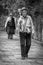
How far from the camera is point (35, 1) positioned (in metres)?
14.0

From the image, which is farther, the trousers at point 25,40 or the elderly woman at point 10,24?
the elderly woman at point 10,24

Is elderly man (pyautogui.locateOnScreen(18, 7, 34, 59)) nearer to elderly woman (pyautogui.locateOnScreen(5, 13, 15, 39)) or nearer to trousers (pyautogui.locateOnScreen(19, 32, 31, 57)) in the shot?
trousers (pyautogui.locateOnScreen(19, 32, 31, 57))

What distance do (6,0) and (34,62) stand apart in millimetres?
14278

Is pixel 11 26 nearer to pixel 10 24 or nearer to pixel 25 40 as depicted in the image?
pixel 10 24

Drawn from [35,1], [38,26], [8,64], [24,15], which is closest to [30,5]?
[35,1]

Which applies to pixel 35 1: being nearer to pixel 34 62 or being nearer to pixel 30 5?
pixel 30 5

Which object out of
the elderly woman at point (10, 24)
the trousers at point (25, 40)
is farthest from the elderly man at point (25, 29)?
the elderly woman at point (10, 24)

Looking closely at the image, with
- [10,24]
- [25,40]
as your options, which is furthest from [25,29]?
[10,24]

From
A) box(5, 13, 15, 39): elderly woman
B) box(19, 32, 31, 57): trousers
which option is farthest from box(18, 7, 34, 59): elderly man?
box(5, 13, 15, 39): elderly woman

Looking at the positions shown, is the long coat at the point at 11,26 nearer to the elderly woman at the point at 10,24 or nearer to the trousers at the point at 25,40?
the elderly woman at the point at 10,24

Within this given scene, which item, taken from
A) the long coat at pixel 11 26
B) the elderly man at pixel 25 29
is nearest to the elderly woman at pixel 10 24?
the long coat at pixel 11 26

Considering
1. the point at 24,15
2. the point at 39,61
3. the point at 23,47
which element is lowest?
the point at 39,61

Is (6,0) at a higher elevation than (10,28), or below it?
higher

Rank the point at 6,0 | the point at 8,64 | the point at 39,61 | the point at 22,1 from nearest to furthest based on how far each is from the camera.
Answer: the point at 8,64, the point at 39,61, the point at 22,1, the point at 6,0
